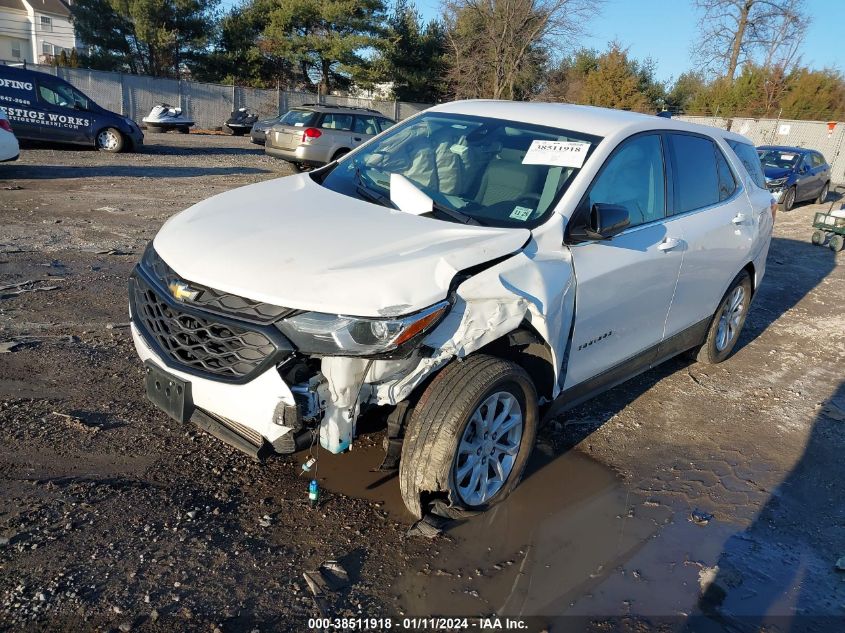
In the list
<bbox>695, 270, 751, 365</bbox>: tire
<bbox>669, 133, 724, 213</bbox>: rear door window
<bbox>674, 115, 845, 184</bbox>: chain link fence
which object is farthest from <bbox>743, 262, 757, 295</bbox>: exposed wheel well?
<bbox>674, 115, 845, 184</bbox>: chain link fence

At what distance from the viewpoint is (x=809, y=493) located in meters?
3.88

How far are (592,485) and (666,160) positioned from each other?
217 cm

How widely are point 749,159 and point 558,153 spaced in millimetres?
2927

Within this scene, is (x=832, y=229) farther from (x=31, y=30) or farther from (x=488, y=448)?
(x=31, y=30)

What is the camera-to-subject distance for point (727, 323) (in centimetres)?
560

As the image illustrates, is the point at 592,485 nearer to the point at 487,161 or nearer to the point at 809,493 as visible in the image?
the point at 809,493

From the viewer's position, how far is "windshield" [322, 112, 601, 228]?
3541mm

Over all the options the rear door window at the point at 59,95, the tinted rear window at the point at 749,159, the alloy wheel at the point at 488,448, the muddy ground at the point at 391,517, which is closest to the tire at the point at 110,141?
the rear door window at the point at 59,95

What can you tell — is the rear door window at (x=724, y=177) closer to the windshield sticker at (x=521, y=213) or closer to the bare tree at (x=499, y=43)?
the windshield sticker at (x=521, y=213)

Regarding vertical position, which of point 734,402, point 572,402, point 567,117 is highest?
point 567,117

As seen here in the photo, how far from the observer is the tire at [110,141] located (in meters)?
16.5

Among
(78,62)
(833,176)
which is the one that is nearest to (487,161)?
(833,176)

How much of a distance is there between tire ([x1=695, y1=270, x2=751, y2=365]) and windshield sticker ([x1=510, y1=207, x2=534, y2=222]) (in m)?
2.56

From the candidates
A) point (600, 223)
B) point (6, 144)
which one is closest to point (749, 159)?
point (600, 223)
